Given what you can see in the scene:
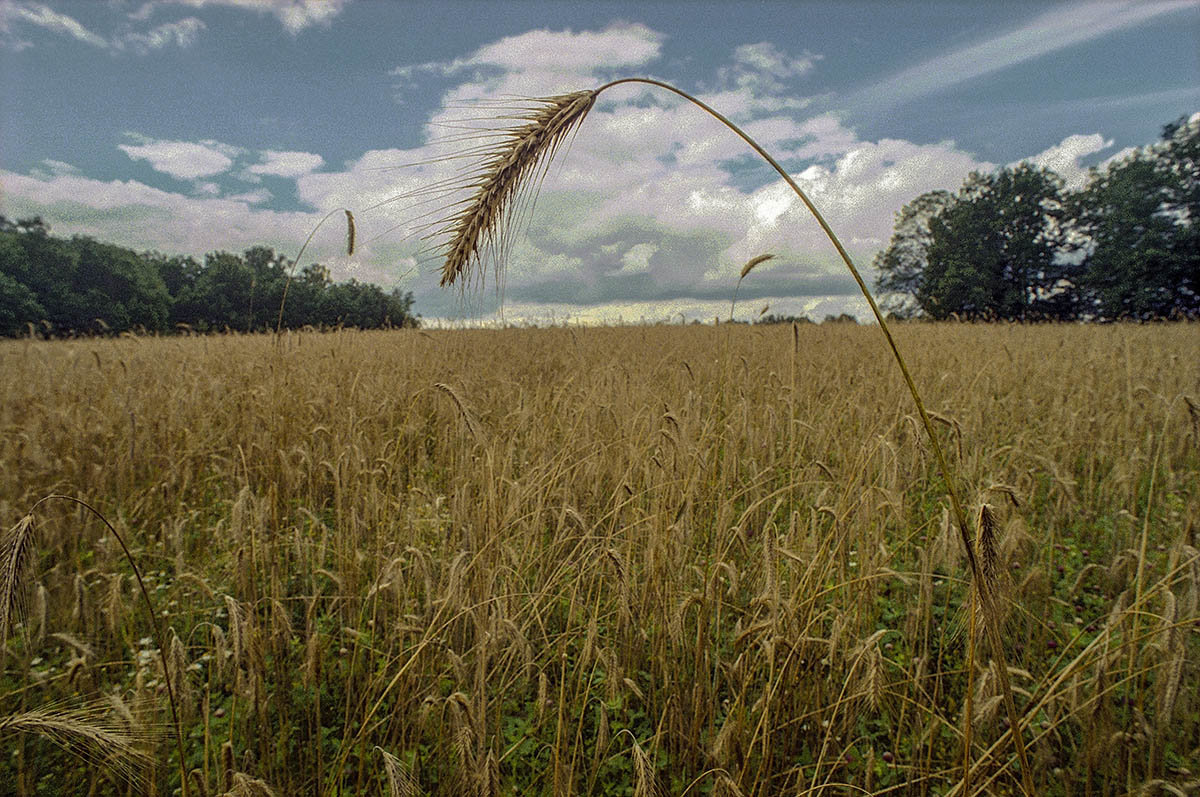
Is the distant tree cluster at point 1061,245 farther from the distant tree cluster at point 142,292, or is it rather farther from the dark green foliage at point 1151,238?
the distant tree cluster at point 142,292

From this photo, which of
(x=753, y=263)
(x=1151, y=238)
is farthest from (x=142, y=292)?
(x=1151, y=238)

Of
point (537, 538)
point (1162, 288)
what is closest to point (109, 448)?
point (537, 538)

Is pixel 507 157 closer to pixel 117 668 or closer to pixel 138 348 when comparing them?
pixel 117 668

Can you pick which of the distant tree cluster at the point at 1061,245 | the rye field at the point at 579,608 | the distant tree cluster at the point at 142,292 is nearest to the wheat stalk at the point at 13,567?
the rye field at the point at 579,608

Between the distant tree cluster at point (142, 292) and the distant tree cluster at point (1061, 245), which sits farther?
the distant tree cluster at point (1061, 245)

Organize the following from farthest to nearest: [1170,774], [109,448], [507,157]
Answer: [109,448] < [1170,774] < [507,157]

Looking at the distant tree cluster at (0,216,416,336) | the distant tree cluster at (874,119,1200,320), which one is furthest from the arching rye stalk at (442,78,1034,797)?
the distant tree cluster at (874,119,1200,320)

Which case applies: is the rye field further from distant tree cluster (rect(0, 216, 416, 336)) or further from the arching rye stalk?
distant tree cluster (rect(0, 216, 416, 336))

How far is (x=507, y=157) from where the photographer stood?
1477 millimetres

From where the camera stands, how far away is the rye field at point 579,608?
1.41 metres

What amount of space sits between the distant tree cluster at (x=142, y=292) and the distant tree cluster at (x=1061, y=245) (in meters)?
34.1

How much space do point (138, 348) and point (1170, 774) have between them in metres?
9.56

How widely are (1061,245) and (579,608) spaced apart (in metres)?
46.3

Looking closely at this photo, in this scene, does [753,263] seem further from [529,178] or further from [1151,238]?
[1151,238]
